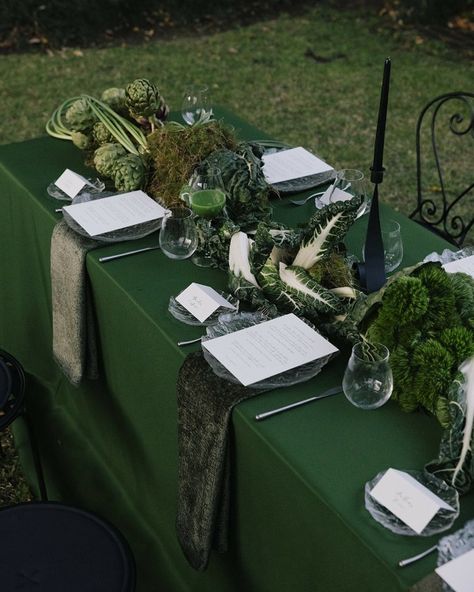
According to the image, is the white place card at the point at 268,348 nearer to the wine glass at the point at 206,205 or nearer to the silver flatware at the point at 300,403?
the silver flatware at the point at 300,403

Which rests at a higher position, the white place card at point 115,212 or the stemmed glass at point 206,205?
the stemmed glass at point 206,205

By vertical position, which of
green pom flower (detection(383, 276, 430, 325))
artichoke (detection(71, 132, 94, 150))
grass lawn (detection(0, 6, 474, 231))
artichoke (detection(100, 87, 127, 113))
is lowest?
grass lawn (detection(0, 6, 474, 231))

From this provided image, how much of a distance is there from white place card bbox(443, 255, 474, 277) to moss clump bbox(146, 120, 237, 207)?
0.75 m

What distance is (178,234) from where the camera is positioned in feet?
7.05

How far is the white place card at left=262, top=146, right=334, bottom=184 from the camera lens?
265 centimetres

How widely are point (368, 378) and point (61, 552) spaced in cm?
73

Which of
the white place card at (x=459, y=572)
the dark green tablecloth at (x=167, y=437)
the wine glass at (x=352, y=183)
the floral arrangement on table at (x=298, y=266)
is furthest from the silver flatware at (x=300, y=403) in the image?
the wine glass at (x=352, y=183)

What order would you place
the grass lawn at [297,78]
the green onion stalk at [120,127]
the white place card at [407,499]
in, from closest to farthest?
the white place card at [407,499] < the green onion stalk at [120,127] < the grass lawn at [297,78]

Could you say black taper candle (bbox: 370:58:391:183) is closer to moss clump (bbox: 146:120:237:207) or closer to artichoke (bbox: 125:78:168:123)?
moss clump (bbox: 146:120:237:207)

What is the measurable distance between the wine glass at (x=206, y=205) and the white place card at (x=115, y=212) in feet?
0.63

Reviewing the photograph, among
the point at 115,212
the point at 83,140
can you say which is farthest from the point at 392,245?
the point at 83,140

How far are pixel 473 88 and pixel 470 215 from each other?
2148 millimetres

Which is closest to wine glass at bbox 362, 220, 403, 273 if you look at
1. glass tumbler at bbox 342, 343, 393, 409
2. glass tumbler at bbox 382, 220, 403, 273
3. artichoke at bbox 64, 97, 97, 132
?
glass tumbler at bbox 382, 220, 403, 273

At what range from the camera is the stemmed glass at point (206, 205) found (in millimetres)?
2174
